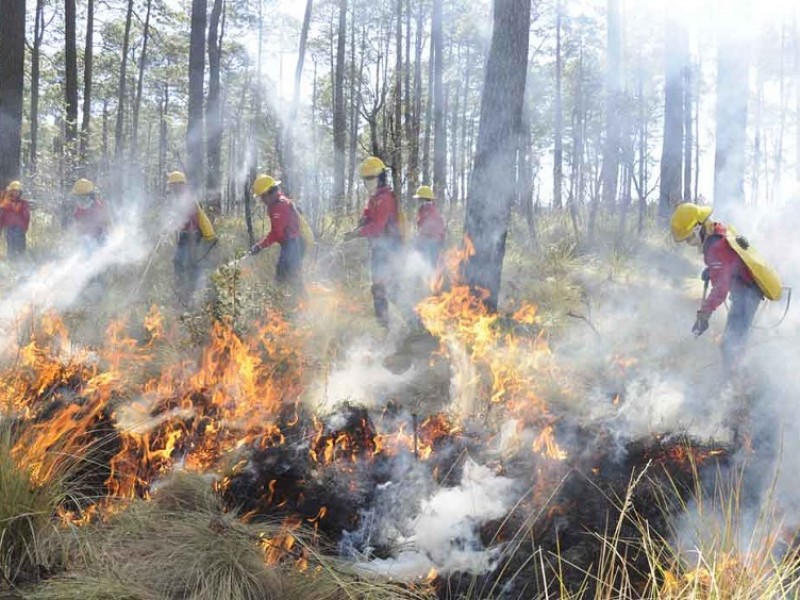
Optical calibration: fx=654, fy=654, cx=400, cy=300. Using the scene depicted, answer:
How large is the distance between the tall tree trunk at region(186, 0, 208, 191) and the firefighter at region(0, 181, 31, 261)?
2.85 m

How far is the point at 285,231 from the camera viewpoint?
295 inches

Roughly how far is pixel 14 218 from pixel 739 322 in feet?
30.9

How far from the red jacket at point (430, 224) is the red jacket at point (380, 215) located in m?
0.88

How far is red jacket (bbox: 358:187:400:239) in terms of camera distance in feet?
23.7

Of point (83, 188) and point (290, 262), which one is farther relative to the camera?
point (83, 188)

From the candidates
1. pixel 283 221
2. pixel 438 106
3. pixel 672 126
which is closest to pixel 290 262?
pixel 283 221

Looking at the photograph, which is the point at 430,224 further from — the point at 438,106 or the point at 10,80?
the point at 438,106

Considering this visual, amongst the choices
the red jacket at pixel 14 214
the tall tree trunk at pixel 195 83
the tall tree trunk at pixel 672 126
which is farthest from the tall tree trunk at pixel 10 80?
the tall tree trunk at pixel 672 126

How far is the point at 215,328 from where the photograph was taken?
5961 millimetres

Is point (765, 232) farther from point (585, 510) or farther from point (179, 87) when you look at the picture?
point (179, 87)

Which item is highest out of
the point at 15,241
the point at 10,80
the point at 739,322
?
the point at 10,80

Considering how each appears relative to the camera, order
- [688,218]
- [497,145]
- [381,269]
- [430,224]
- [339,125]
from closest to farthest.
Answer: [688,218]
[497,145]
[381,269]
[430,224]
[339,125]

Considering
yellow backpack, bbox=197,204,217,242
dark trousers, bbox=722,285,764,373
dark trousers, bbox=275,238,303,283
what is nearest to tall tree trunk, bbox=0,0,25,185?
yellow backpack, bbox=197,204,217,242

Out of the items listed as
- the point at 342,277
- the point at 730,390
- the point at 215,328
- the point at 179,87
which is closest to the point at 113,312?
the point at 215,328
